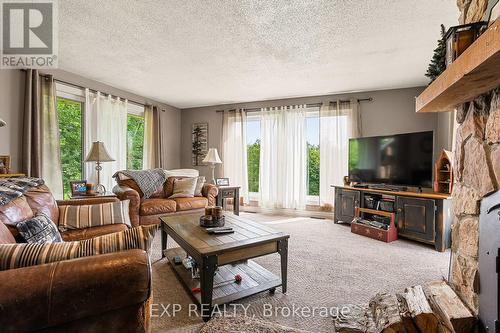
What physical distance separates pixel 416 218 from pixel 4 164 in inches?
192

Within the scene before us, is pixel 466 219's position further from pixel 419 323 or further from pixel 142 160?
pixel 142 160

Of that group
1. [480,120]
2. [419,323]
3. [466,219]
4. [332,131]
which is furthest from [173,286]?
[332,131]

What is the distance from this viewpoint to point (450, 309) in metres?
1.28

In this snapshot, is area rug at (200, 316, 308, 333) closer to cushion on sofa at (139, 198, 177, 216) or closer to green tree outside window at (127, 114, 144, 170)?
cushion on sofa at (139, 198, 177, 216)

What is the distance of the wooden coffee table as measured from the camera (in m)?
1.59

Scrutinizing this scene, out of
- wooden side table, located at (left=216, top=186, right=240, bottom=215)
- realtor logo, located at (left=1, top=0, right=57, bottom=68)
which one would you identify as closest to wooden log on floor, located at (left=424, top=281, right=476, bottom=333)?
wooden side table, located at (left=216, top=186, right=240, bottom=215)

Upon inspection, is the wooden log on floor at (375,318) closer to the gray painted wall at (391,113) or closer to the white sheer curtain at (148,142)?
the gray painted wall at (391,113)

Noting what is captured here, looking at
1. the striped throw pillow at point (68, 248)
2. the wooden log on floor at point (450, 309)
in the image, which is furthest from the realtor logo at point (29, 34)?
the wooden log on floor at point (450, 309)

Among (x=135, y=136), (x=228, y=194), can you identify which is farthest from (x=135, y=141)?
(x=228, y=194)

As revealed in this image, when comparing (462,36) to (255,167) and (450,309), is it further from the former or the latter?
(255,167)

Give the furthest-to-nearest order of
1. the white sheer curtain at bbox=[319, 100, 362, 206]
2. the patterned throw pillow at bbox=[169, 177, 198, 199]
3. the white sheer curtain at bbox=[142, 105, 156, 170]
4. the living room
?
the white sheer curtain at bbox=[142, 105, 156, 170] → the white sheer curtain at bbox=[319, 100, 362, 206] → the patterned throw pillow at bbox=[169, 177, 198, 199] → the living room

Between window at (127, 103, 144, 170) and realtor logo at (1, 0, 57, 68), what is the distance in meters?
1.57

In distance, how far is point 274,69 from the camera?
334 cm

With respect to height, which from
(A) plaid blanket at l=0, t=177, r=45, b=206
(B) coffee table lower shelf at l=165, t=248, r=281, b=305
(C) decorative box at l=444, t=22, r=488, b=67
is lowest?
(B) coffee table lower shelf at l=165, t=248, r=281, b=305
